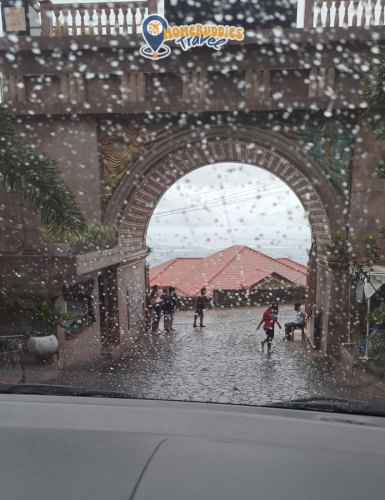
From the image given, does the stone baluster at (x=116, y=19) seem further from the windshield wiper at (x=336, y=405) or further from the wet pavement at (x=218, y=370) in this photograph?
the windshield wiper at (x=336, y=405)

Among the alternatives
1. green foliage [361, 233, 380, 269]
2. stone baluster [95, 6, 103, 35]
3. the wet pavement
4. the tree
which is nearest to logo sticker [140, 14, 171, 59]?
stone baluster [95, 6, 103, 35]

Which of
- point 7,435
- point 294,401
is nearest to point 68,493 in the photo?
point 7,435

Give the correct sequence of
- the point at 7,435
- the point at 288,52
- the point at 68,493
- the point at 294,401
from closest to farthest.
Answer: the point at 68,493, the point at 7,435, the point at 294,401, the point at 288,52

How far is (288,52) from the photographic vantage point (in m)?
6.72

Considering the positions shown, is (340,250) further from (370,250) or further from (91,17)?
(91,17)

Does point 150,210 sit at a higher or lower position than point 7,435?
higher

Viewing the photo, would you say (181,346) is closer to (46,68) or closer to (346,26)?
(46,68)

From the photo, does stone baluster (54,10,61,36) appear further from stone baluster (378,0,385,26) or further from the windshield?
stone baluster (378,0,385,26)

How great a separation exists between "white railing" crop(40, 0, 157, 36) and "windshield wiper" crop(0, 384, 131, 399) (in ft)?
20.0

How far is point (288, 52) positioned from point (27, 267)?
5.51 metres

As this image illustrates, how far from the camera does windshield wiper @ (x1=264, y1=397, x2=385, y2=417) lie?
151 cm

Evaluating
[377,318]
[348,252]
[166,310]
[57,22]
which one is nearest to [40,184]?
[57,22]

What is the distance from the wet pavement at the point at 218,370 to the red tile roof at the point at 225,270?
2744mm

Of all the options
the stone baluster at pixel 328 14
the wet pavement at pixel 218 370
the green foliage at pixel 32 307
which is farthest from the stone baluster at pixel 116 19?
the wet pavement at pixel 218 370
